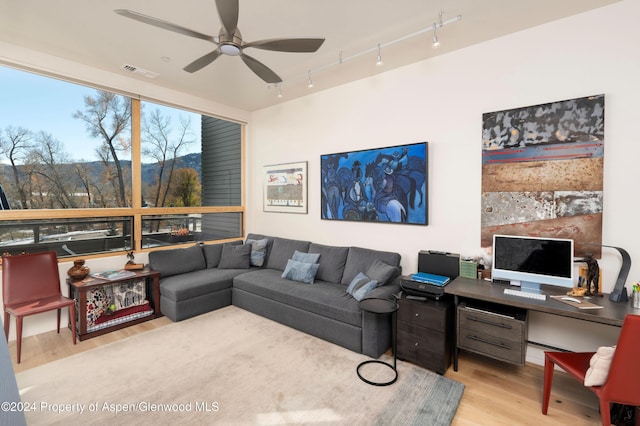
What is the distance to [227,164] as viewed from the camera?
5.36 metres

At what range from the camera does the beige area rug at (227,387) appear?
212cm

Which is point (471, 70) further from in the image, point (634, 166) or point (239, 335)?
point (239, 335)

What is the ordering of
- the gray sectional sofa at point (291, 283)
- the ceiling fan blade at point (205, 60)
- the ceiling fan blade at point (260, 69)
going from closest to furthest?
the ceiling fan blade at point (205, 60), the ceiling fan blade at point (260, 69), the gray sectional sofa at point (291, 283)

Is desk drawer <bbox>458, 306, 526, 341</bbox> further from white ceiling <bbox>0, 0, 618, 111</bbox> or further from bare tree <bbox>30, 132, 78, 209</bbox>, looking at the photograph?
bare tree <bbox>30, 132, 78, 209</bbox>

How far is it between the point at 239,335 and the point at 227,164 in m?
3.11

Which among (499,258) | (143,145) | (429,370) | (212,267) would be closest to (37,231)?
(143,145)

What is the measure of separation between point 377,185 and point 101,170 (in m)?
3.56

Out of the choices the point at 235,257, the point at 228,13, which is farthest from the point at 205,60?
the point at 235,257

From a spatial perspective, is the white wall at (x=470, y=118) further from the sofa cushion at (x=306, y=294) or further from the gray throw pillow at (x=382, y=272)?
the sofa cushion at (x=306, y=294)

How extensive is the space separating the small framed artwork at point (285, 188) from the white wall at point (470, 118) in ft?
0.47

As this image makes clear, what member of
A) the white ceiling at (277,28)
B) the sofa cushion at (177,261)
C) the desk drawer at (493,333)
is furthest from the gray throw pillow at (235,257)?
the desk drawer at (493,333)

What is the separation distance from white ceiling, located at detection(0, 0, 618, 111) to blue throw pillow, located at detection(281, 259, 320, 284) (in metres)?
2.44

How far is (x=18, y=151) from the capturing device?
10.9 feet

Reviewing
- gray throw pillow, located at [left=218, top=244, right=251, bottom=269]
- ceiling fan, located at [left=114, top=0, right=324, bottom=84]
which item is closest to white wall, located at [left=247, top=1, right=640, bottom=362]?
gray throw pillow, located at [left=218, top=244, right=251, bottom=269]
